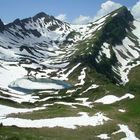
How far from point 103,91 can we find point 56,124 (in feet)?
188

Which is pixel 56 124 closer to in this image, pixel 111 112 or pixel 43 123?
pixel 43 123

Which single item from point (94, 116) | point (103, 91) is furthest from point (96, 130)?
point (103, 91)

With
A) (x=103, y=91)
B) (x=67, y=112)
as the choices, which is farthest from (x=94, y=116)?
(x=103, y=91)

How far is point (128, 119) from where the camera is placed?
88.4 meters

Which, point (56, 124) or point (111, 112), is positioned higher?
point (111, 112)

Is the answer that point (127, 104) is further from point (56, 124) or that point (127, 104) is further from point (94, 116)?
point (56, 124)

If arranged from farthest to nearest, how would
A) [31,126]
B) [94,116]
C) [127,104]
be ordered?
[127,104], [94,116], [31,126]

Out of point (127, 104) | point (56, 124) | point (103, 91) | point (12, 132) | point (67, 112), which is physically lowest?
point (12, 132)

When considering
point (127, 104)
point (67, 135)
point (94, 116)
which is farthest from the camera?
point (127, 104)

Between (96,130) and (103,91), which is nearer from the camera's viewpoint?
(96,130)

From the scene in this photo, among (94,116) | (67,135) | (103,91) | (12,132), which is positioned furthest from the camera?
(103,91)

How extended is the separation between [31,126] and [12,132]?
34.1ft

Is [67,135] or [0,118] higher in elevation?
[0,118]

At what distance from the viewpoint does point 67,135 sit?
6775cm
